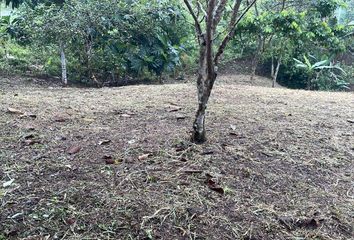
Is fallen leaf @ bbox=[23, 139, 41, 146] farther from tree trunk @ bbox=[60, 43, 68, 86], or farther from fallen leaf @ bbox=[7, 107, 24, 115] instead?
tree trunk @ bbox=[60, 43, 68, 86]

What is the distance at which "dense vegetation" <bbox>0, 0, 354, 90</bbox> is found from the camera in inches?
235

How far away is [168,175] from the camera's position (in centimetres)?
223

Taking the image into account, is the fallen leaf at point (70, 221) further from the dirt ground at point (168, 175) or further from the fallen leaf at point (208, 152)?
the fallen leaf at point (208, 152)

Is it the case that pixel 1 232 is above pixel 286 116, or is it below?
below

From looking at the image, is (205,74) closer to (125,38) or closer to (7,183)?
(7,183)

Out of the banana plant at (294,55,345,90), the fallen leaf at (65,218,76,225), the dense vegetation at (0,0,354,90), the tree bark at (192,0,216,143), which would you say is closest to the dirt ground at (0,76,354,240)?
the fallen leaf at (65,218,76,225)

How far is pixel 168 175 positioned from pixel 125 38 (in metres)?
4.96

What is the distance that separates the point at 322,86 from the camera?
9.27 m

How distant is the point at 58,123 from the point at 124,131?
0.61m

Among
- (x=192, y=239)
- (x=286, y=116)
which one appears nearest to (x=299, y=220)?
(x=192, y=239)

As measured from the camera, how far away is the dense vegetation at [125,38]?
5957 millimetres

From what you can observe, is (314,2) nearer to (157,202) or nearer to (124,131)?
(124,131)

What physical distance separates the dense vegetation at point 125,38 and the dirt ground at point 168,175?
2650 millimetres

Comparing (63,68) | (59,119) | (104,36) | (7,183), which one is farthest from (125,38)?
(7,183)
